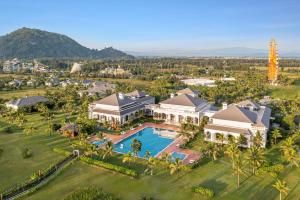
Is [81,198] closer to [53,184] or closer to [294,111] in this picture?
[53,184]

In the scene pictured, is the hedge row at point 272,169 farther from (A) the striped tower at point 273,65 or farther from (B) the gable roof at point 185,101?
(A) the striped tower at point 273,65

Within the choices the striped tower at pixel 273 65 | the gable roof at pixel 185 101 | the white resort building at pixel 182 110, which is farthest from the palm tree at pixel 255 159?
the striped tower at pixel 273 65

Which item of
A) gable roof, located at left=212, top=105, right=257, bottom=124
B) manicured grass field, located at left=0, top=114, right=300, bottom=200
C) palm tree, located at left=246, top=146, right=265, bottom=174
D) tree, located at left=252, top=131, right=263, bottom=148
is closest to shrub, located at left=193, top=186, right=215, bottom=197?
manicured grass field, located at left=0, top=114, right=300, bottom=200

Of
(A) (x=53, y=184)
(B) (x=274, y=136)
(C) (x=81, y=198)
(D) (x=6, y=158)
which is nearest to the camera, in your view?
(C) (x=81, y=198)

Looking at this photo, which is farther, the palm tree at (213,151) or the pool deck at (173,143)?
the pool deck at (173,143)

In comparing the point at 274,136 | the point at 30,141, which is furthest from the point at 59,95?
the point at 274,136

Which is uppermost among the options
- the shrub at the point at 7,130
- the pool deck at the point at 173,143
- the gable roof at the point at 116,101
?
the gable roof at the point at 116,101
